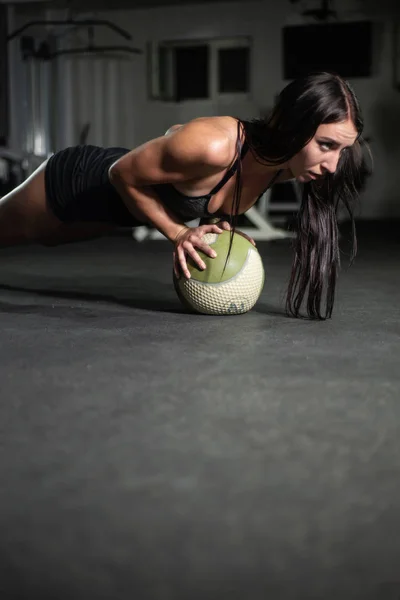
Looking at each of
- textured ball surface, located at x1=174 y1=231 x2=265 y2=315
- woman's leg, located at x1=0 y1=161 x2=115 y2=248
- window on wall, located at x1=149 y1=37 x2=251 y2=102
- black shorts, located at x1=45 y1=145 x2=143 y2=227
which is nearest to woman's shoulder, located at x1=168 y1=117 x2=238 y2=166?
textured ball surface, located at x1=174 y1=231 x2=265 y2=315

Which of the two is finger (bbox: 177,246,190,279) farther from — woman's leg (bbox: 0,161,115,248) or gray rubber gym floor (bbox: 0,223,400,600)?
woman's leg (bbox: 0,161,115,248)

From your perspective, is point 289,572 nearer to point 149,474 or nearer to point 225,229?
point 149,474

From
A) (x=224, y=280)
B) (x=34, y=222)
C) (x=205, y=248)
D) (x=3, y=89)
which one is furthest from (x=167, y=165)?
(x=3, y=89)

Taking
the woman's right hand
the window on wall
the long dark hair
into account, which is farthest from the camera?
the window on wall

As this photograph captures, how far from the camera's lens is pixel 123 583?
77 centimetres

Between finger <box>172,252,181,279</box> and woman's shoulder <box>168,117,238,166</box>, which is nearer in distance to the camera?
woman's shoulder <box>168,117,238,166</box>

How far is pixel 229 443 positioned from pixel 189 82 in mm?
7899

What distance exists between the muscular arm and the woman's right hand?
67 millimetres

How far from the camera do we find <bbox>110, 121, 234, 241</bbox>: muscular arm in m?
1.97

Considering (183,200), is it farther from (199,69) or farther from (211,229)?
(199,69)

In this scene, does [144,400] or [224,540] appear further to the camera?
[144,400]

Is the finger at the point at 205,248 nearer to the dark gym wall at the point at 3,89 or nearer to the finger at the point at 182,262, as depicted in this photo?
the finger at the point at 182,262

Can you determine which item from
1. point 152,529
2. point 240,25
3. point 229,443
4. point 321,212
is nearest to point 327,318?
point 321,212

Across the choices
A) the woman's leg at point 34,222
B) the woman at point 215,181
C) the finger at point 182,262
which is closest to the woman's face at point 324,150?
the woman at point 215,181
